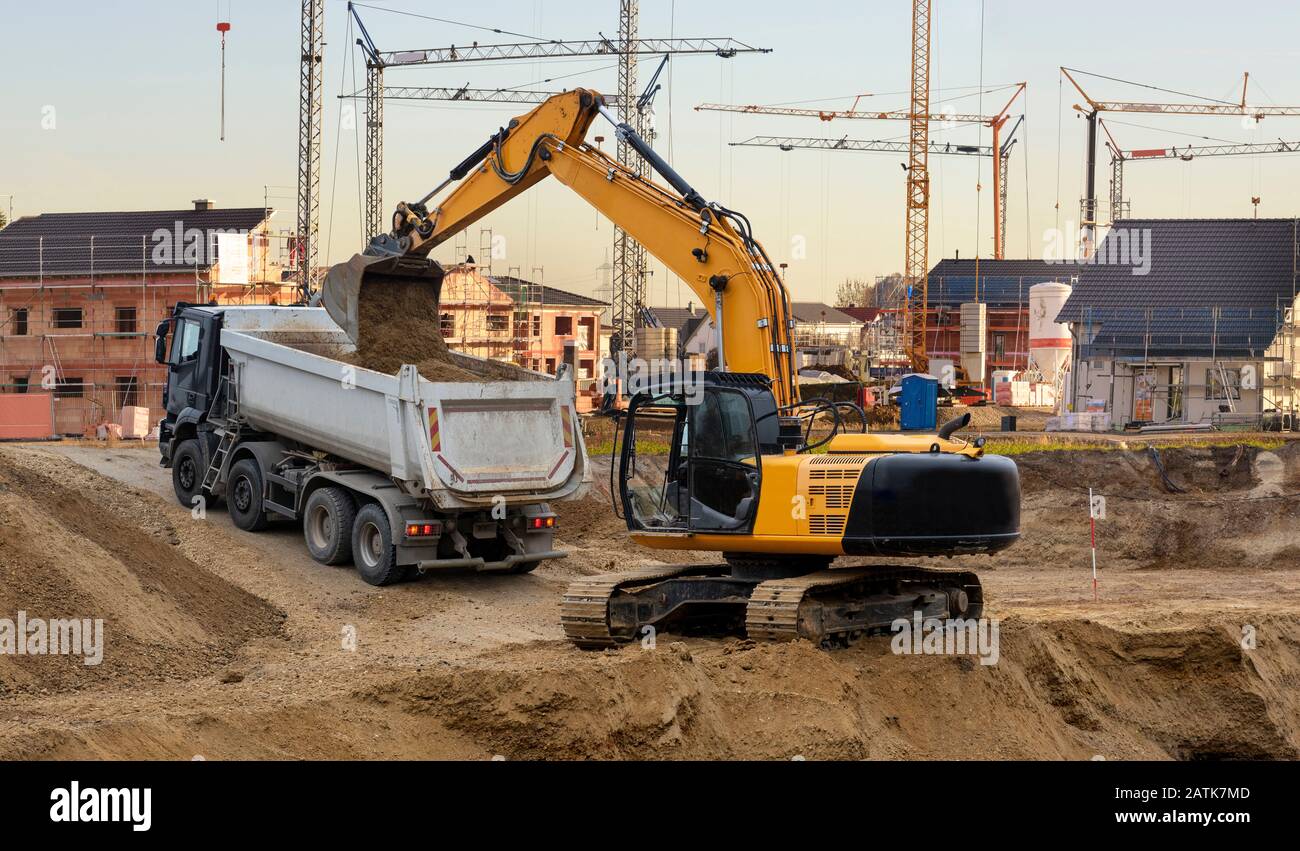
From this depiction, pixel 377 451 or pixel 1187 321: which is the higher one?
pixel 1187 321

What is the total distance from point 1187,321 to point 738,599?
122ft

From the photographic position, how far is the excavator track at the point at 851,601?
38.2 feet

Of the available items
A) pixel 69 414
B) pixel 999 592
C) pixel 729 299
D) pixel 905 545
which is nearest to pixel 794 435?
pixel 905 545

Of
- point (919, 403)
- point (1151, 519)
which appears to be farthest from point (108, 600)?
point (1151, 519)

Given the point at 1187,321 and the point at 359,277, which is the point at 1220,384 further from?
the point at 359,277

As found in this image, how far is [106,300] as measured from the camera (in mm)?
43219

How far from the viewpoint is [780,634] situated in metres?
11.6

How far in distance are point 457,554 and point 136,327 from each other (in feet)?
99.0

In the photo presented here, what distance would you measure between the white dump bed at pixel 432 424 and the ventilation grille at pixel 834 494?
17.3 feet

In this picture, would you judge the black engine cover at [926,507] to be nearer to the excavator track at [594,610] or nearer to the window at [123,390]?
the excavator track at [594,610]

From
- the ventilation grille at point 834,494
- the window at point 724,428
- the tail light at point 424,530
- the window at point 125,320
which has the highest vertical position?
the window at point 125,320

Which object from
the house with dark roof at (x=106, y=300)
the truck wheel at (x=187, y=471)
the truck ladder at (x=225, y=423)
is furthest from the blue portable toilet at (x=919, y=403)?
the house with dark roof at (x=106, y=300)

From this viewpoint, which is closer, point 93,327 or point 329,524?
point 329,524

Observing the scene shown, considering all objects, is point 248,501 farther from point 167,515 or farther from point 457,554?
point 457,554
